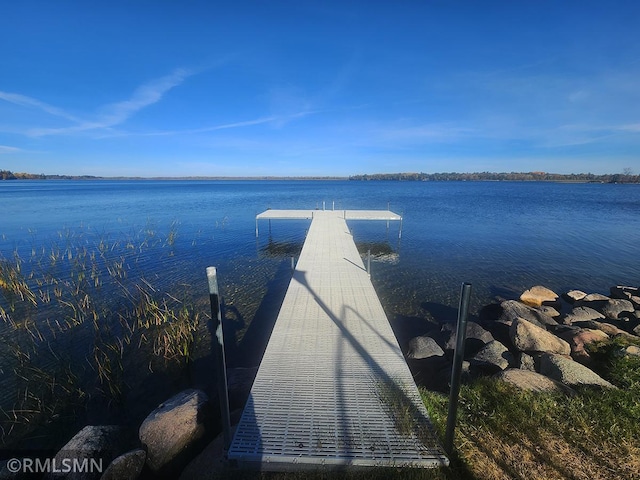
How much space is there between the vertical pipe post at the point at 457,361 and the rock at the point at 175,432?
384 cm

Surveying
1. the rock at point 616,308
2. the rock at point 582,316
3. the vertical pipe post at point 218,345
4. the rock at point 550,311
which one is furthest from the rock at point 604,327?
the vertical pipe post at point 218,345

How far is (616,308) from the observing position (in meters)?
10.8

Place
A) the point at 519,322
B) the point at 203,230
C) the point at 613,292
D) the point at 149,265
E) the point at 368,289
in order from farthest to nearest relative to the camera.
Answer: the point at 203,230, the point at 149,265, the point at 613,292, the point at 368,289, the point at 519,322

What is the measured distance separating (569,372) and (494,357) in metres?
1.69

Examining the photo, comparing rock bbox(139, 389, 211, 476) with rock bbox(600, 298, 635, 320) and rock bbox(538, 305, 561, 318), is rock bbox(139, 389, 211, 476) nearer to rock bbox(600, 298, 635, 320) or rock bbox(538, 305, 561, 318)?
rock bbox(538, 305, 561, 318)

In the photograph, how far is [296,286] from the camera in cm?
1061

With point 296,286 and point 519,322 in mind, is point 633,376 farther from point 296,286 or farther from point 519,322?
point 296,286

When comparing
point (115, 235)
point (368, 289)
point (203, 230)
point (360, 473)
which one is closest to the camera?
point (360, 473)

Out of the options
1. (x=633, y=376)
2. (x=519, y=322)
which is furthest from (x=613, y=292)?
(x=633, y=376)

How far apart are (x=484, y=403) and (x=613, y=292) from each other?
13325mm

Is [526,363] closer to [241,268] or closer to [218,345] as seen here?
[218,345]

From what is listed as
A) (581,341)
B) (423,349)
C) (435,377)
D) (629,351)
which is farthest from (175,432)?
(581,341)

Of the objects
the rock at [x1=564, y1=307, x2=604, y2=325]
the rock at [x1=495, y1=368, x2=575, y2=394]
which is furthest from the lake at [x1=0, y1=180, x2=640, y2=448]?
the rock at [x1=495, y1=368, x2=575, y2=394]

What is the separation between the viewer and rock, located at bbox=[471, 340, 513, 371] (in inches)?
276
